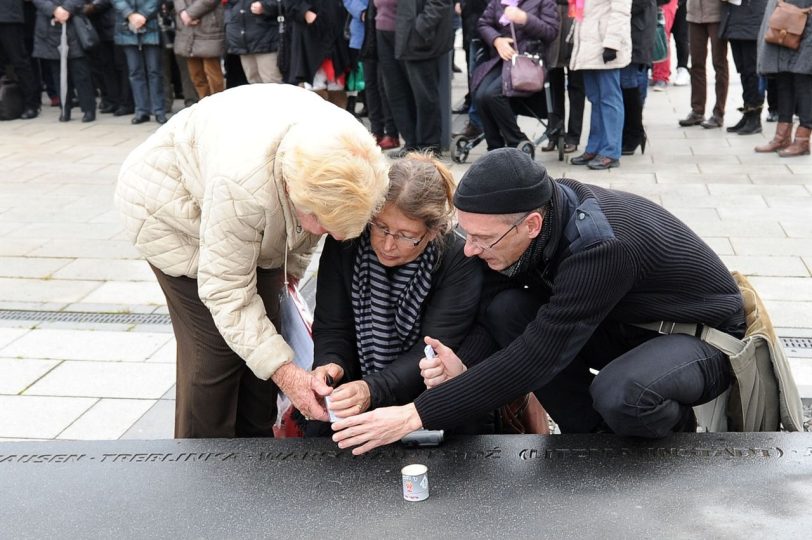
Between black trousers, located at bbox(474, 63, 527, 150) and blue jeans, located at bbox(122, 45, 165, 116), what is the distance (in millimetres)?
4444

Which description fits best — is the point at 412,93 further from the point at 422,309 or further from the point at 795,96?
the point at 422,309

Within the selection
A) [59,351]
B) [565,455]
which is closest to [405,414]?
[565,455]

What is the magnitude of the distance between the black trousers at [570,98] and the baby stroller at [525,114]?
13cm

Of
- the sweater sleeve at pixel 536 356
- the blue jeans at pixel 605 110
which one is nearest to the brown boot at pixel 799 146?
the blue jeans at pixel 605 110

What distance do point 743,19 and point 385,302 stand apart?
21.9 feet

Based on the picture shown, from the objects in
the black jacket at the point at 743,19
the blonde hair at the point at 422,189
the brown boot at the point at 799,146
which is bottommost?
the brown boot at the point at 799,146

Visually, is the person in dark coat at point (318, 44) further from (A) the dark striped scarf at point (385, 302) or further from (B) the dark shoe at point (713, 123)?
(A) the dark striped scarf at point (385, 302)

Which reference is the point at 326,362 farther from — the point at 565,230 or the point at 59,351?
the point at 59,351

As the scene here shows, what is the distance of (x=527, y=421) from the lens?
3.33 m

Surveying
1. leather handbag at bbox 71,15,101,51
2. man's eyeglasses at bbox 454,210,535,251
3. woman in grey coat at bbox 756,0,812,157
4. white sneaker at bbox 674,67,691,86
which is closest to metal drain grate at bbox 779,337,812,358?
man's eyeglasses at bbox 454,210,535,251

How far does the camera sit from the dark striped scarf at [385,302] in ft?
9.66

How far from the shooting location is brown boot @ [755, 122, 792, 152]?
809 cm

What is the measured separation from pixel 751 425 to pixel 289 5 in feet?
22.3

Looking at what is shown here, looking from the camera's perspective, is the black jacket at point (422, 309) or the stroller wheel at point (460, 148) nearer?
the black jacket at point (422, 309)
